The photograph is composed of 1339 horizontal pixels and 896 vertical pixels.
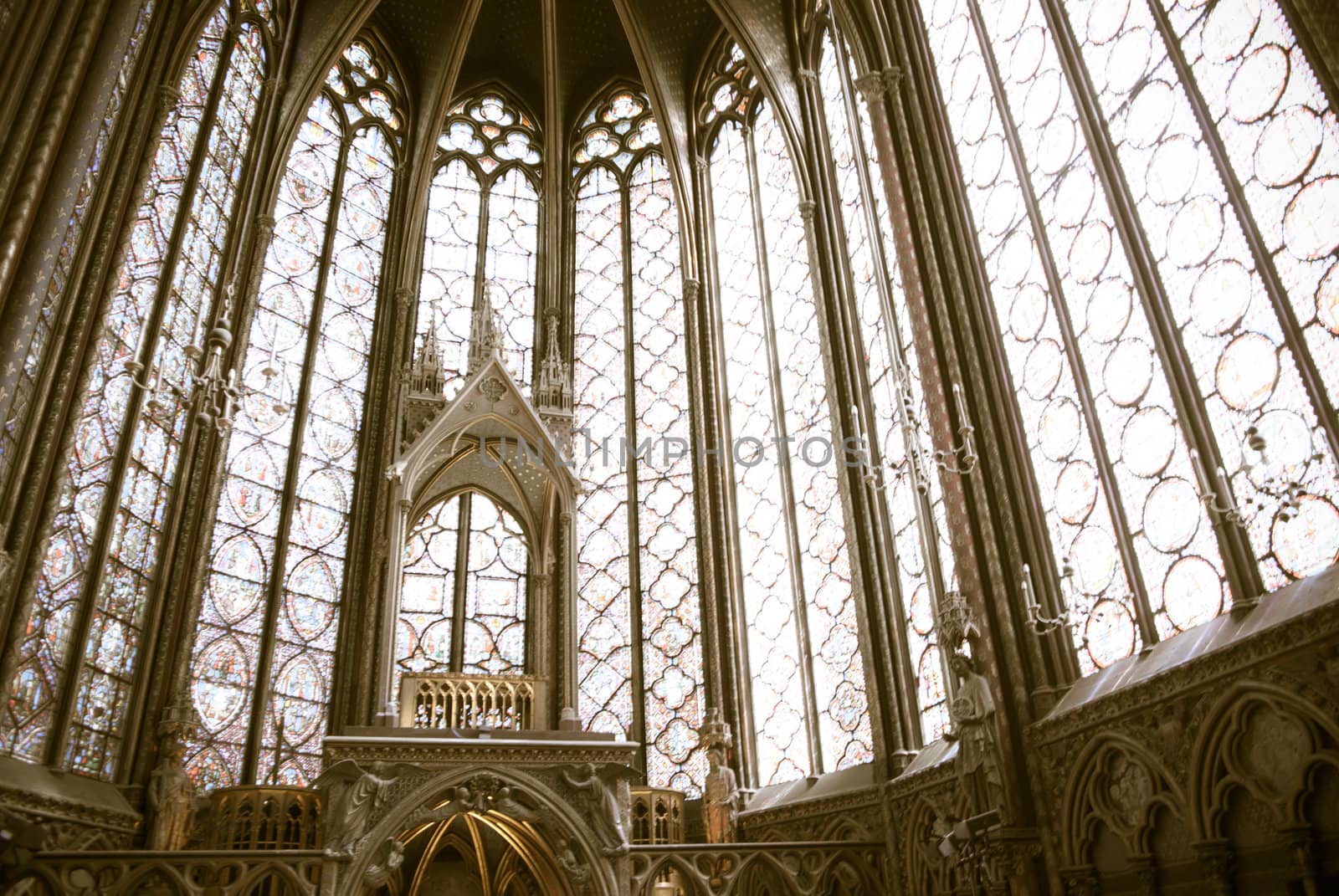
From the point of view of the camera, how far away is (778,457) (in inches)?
581

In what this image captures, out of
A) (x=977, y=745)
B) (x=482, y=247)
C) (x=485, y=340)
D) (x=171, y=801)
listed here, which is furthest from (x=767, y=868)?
(x=482, y=247)

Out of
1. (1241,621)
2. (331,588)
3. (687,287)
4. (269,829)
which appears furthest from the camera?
(687,287)

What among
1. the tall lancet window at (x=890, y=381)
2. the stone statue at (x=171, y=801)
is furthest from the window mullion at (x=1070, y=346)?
the stone statue at (x=171, y=801)

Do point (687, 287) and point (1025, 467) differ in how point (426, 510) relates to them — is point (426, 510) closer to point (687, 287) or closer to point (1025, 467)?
point (687, 287)

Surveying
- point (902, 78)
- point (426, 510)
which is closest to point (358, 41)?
point (426, 510)

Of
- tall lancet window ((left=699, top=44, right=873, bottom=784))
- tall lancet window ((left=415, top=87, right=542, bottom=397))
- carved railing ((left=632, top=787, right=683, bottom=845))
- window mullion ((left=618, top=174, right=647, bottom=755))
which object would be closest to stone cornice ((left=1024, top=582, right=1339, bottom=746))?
tall lancet window ((left=699, top=44, right=873, bottom=784))

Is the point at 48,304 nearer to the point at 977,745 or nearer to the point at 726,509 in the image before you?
the point at 726,509

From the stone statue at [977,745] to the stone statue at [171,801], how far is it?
7739 mm

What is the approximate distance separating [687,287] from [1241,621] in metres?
11.2

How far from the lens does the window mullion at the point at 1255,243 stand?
22.5ft

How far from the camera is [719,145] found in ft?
60.0

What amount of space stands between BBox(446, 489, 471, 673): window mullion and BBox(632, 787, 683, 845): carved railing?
3.53 m

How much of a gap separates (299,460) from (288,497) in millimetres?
576

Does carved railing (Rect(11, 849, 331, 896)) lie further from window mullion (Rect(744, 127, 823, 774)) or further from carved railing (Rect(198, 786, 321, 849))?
window mullion (Rect(744, 127, 823, 774))
